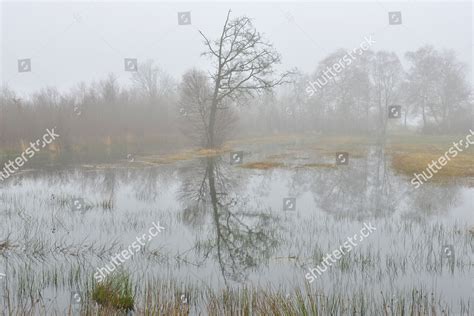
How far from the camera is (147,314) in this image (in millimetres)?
4918

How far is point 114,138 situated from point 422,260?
35.6 m

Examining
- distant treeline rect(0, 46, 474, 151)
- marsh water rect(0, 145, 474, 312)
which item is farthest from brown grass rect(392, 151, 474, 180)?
distant treeline rect(0, 46, 474, 151)

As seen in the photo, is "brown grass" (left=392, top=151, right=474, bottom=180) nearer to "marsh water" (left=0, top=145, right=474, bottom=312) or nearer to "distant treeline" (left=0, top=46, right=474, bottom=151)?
"marsh water" (left=0, top=145, right=474, bottom=312)

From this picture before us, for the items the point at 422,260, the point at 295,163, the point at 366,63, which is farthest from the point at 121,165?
the point at 366,63

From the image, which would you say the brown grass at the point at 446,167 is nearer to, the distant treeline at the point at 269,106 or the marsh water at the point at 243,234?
the marsh water at the point at 243,234

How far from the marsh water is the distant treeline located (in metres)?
18.3

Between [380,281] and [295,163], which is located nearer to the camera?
[380,281]

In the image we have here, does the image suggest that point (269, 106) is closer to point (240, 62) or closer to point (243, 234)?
point (240, 62)

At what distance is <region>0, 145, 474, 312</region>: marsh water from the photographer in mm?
6555

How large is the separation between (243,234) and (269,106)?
65.3 metres

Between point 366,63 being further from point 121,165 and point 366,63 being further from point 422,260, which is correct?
point 422,260

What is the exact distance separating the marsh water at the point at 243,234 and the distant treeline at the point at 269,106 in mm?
18253

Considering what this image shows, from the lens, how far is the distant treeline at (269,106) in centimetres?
3516

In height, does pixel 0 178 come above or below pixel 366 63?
below
